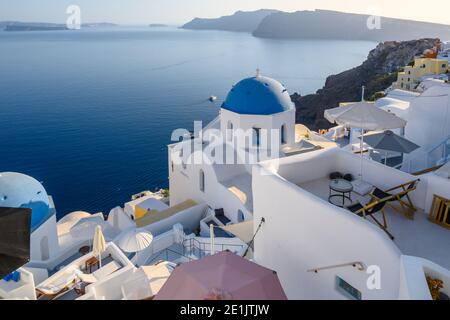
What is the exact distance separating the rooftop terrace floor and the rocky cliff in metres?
42.0

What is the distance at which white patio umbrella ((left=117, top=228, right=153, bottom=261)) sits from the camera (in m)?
14.8

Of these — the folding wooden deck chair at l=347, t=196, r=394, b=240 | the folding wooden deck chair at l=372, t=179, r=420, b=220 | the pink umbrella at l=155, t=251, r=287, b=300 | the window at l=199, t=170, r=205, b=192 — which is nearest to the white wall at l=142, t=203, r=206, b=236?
the window at l=199, t=170, r=205, b=192

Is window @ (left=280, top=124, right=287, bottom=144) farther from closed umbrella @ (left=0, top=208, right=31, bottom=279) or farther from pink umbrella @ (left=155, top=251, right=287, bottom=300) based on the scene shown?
closed umbrella @ (left=0, top=208, right=31, bottom=279)

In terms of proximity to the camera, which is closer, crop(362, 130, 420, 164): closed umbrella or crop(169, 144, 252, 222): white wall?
crop(362, 130, 420, 164): closed umbrella

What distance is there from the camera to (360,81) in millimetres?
64438

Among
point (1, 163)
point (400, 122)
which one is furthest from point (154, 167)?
point (400, 122)

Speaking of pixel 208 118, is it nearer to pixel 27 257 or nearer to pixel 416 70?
pixel 416 70

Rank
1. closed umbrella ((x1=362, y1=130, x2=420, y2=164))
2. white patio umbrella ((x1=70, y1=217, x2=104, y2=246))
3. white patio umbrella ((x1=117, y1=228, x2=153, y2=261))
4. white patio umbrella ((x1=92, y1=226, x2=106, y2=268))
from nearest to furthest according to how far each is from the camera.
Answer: closed umbrella ((x1=362, y1=130, x2=420, y2=164)), white patio umbrella ((x1=92, y1=226, x2=106, y2=268)), white patio umbrella ((x1=117, y1=228, x2=153, y2=261)), white patio umbrella ((x1=70, y1=217, x2=104, y2=246))

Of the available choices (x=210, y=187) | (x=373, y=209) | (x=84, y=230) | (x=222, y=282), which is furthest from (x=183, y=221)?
(x=373, y=209)

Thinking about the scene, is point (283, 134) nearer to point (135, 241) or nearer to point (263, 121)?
point (263, 121)

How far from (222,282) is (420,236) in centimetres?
340

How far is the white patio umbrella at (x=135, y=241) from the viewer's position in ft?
48.4
